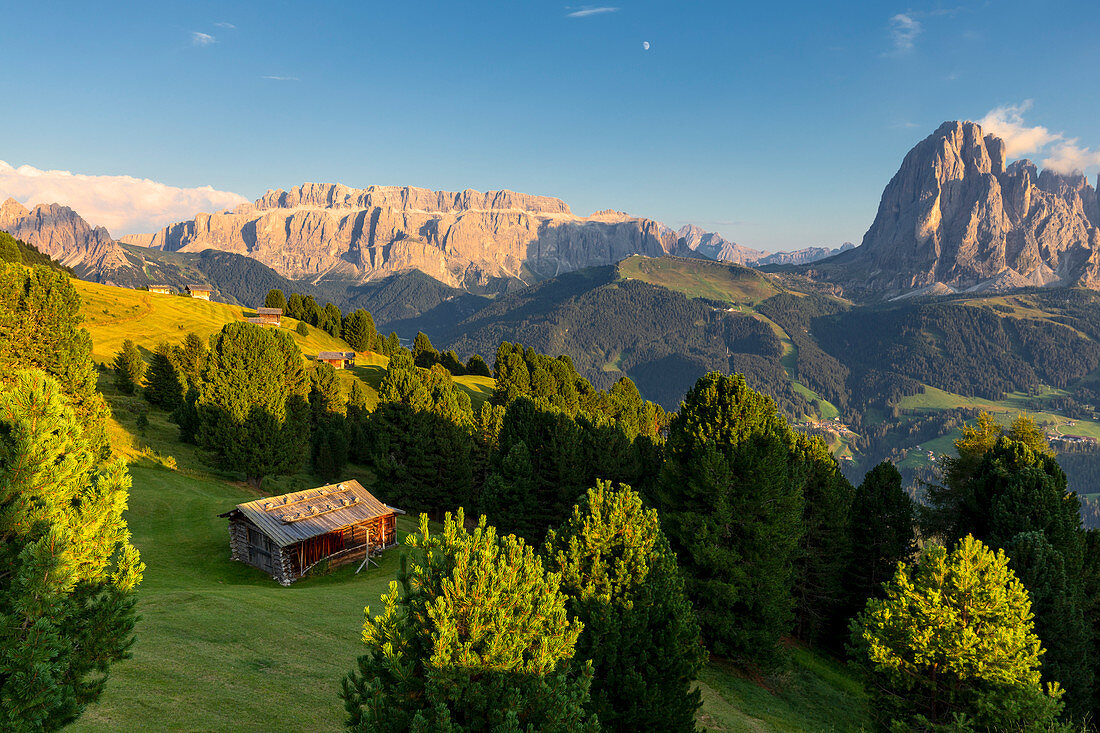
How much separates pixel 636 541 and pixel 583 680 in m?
5.89

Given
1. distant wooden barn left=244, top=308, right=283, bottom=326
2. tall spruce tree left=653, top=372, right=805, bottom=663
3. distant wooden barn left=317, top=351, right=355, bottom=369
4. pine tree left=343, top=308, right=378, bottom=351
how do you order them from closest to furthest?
tall spruce tree left=653, top=372, right=805, bottom=663
distant wooden barn left=317, top=351, right=355, bottom=369
distant wooden barn left=244, top=308, right=283, bottom=326
pine tree left=343, top=308, right=378, bottom=351

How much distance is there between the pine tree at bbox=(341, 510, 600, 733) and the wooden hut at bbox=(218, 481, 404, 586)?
90.0 ft

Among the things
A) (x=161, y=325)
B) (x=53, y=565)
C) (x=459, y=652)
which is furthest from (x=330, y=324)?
(x=459, y=652)

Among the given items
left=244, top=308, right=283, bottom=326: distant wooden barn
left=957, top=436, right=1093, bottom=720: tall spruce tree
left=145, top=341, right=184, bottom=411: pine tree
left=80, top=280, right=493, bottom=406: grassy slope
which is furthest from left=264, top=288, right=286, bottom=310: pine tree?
left=957, top=436, right=1093, bottom=720: tall spruce tree

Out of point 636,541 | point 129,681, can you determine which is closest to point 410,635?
point 636,541

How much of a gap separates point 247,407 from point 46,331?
1593 cm

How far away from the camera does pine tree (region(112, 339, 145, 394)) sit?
218 feet

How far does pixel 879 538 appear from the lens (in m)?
43.5

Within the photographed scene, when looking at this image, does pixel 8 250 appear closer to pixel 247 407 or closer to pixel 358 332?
pixel 358 332

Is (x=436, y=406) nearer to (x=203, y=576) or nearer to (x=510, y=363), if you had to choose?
(x=203, y=576)

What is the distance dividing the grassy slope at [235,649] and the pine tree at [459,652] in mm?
9142

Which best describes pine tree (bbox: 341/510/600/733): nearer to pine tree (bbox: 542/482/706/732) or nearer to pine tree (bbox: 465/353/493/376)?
pine tree (bbox: 542/482/706/732)

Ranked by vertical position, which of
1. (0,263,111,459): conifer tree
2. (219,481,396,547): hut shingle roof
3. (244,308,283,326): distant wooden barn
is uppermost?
(244,308,283,326): distant wooden barn

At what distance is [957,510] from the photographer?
151 feet
